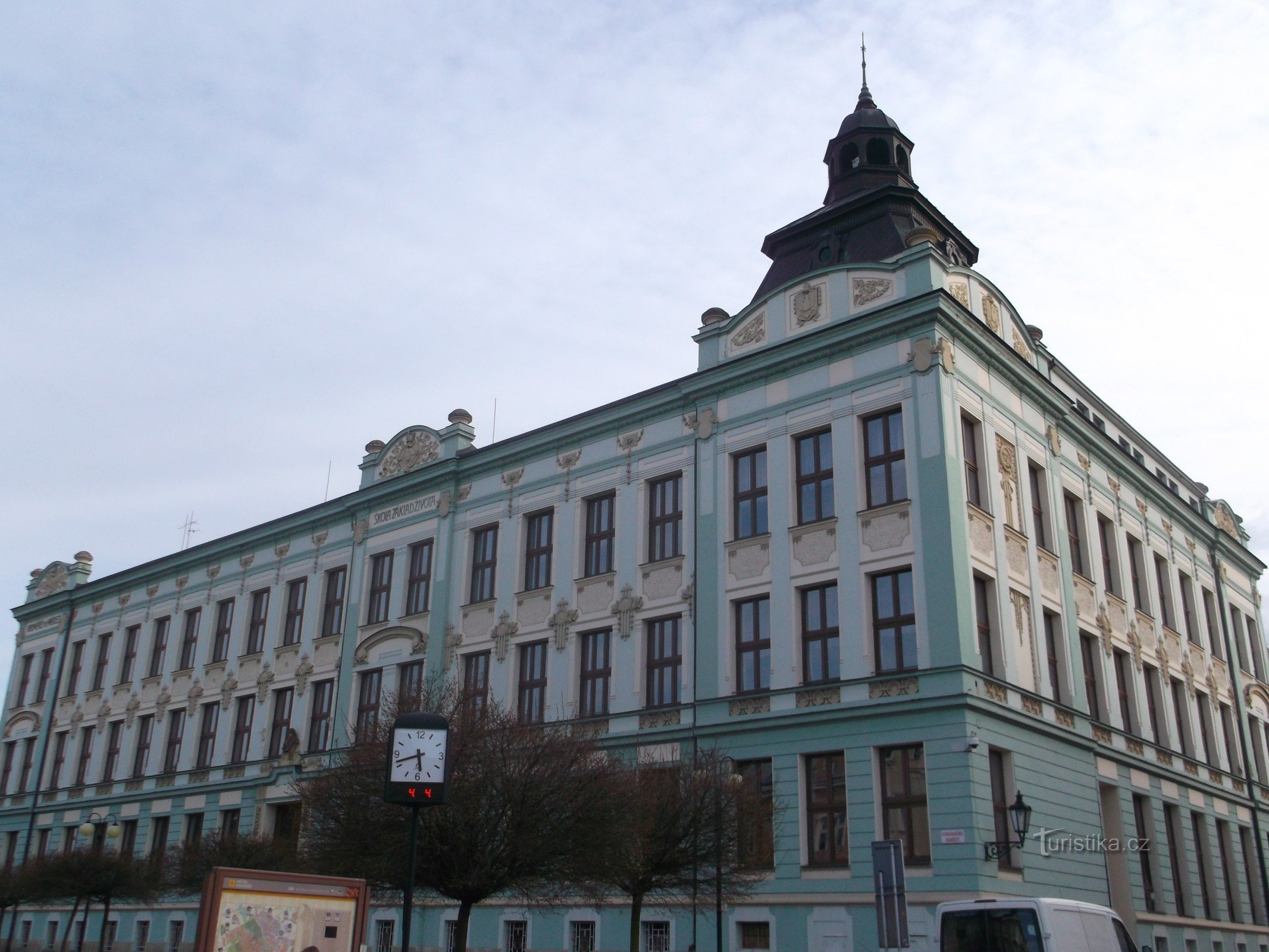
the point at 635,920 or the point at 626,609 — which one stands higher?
the point at 626,609

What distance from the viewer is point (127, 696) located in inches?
1948

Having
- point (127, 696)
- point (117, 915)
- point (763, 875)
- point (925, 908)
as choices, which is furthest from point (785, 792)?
point (127, 696)

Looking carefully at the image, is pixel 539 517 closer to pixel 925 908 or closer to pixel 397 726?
pixel 925 908

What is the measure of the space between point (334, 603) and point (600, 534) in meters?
12.5

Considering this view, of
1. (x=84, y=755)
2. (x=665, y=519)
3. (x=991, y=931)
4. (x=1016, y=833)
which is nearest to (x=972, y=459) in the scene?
(x=665, y=519)

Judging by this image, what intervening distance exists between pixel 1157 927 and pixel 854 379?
611 inches

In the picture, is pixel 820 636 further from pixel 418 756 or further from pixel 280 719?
pixel 280 719

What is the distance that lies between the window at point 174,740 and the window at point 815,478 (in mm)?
27687

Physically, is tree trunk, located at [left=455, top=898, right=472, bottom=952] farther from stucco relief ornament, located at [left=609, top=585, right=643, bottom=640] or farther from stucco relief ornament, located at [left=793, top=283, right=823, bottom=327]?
stucco relief ornament, located at [left=793, top=283, right=823, bottom=327]

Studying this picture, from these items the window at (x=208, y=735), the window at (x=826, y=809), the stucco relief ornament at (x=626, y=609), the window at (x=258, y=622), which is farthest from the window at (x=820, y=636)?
the window at (x=208, y=735)

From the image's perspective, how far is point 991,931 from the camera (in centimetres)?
1720

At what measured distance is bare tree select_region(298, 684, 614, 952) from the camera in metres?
21.0

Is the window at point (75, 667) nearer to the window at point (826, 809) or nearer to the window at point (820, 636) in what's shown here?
the window at point (820, 636)

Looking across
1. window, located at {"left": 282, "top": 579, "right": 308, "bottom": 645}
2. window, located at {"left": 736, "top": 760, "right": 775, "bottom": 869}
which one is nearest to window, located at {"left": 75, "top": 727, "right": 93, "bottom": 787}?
window, located at {"left": 282, "top": 579, "right": 308, "bottom": 645}
